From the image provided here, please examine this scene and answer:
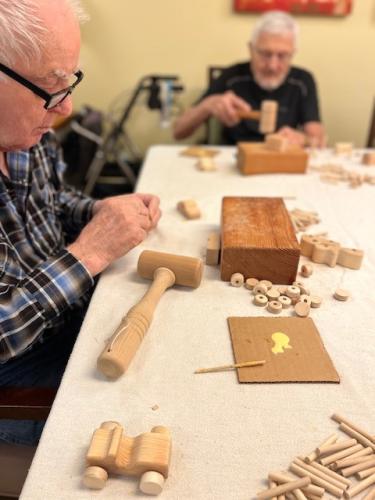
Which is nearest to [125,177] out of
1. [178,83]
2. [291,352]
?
[178,83]

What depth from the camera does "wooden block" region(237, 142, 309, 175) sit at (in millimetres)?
1782

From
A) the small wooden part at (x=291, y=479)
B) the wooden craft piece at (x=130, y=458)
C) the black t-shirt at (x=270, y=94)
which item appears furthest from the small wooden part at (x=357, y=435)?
the black t-shirt at (x=270, y=94)

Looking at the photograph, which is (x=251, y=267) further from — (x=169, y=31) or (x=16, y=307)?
(x=169, y=31)

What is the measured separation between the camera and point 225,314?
95cm

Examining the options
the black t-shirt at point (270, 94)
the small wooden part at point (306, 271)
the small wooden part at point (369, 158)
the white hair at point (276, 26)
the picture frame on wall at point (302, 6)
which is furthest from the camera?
the picture frame on wall at point (302, 6)

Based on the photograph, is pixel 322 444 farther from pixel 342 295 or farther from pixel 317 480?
pixel 342 295

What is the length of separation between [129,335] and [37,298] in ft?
0.76

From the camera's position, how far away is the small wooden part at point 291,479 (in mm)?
594

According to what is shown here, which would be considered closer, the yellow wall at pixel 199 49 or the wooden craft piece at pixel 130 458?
the wooden craft piece at pixel 130 458

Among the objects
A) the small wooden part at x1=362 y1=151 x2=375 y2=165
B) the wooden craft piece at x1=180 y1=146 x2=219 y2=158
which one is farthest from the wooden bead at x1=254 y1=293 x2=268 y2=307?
the small wooden part at x1=362 y1=151 x2=375 y2=165

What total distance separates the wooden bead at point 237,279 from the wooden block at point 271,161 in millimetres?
859

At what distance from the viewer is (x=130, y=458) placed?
2.02ft

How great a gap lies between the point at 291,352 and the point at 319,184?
41.5 inches

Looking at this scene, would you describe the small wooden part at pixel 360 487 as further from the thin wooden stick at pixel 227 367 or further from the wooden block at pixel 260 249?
the wooden block at pixel 260 249
